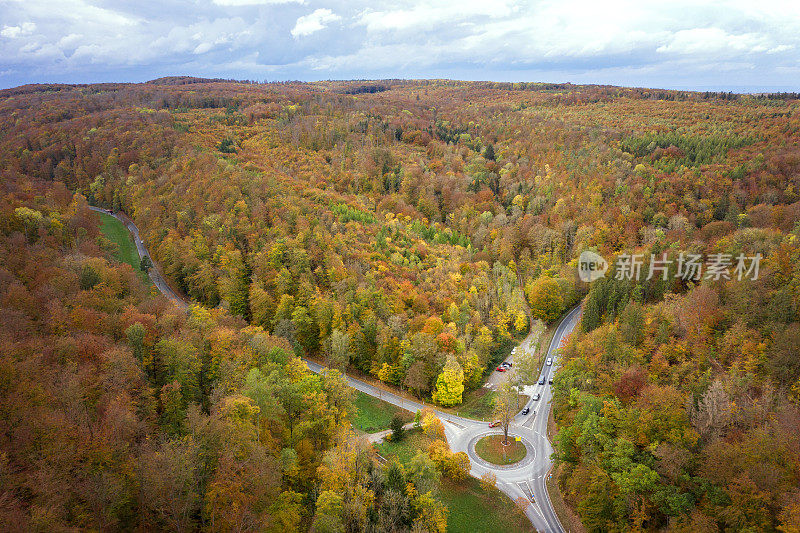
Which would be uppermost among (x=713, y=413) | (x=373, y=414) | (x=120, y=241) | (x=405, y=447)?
(x=713, y=413)

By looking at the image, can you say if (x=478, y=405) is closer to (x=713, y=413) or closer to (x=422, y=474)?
(x=422, y=474)

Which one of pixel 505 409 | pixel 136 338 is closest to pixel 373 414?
pixel 505 409

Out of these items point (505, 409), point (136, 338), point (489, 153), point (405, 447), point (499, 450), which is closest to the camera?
point (136, 338)

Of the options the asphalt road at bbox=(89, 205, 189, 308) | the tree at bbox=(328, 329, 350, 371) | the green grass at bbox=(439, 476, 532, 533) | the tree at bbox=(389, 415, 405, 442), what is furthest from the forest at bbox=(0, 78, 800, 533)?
the tree at bbox=(389, 415, 405, 442)

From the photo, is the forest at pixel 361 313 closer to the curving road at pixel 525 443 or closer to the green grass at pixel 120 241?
the curving road at pixel 525 443

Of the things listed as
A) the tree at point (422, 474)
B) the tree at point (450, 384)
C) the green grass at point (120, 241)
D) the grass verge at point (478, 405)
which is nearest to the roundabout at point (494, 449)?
the grass verge at point (478, 405)

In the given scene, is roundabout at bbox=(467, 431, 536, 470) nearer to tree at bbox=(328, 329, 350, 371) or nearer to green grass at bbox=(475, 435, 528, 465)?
green grass at bbox=(475, 435, 528, 465)
